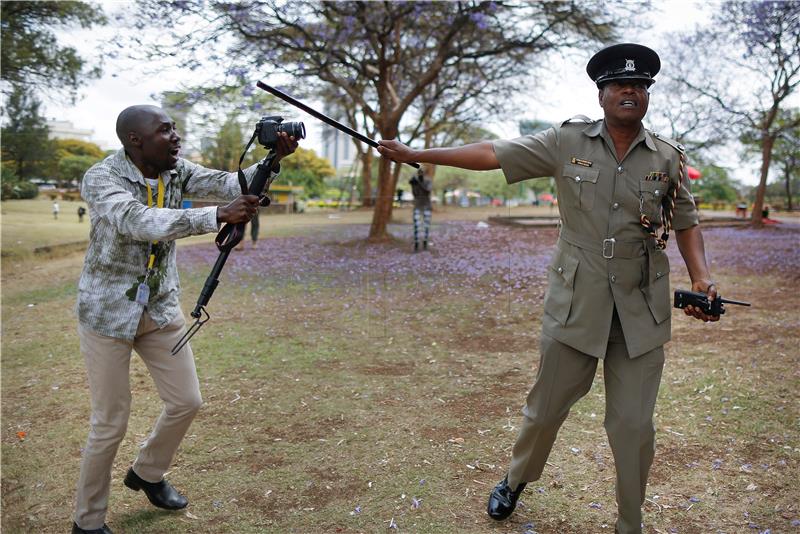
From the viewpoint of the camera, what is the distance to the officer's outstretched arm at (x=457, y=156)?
127 inches

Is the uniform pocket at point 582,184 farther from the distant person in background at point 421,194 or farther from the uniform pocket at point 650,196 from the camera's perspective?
the distant person in background at point 421,194

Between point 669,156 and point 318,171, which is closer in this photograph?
point 669,156

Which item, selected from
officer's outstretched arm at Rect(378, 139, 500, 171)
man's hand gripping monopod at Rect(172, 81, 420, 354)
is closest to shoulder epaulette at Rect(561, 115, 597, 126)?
officer's outstretched arm at Rect(378, 139, 500, 171)

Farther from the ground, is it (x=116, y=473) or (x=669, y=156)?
(x=669, y=156)

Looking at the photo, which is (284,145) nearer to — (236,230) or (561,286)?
(236,230)

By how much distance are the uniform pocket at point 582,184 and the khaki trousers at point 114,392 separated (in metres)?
2.11

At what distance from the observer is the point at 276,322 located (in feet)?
27.7

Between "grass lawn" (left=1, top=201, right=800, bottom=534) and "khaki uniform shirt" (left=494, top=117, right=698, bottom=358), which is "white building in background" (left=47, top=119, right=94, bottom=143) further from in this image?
"khaki uniform shirt" (left=494, top=117, right=698, bottom=358)

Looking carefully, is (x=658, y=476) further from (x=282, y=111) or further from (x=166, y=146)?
(x=282, y=111)

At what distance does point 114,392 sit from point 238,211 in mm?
1126

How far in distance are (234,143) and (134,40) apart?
47.6 ft

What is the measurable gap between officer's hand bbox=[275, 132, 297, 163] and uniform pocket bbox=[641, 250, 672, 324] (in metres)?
1.78

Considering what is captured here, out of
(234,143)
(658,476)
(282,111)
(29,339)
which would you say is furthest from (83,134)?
(658,476)

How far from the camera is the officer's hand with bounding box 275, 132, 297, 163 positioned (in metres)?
3.14
